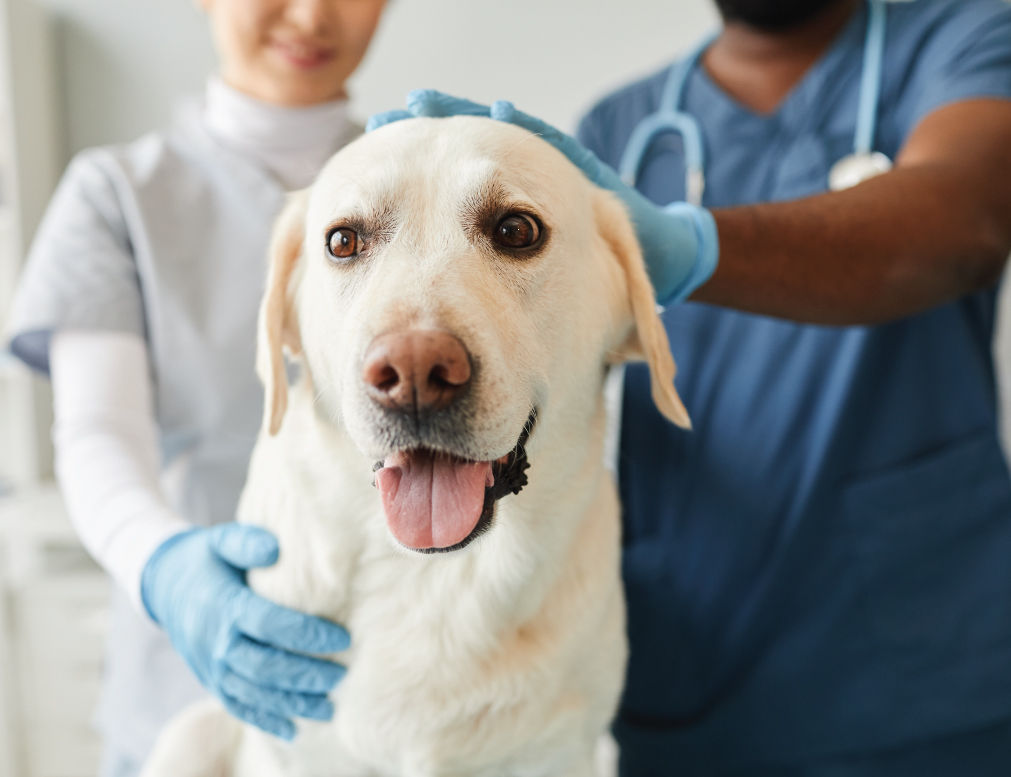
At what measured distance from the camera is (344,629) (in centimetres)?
84

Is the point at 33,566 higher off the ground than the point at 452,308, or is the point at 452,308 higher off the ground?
the point at 452,308

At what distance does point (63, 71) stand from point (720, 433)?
107 inches

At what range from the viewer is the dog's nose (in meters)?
0.61

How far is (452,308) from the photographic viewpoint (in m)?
0.66

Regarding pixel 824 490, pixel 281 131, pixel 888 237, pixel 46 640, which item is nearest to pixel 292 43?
pixel 281 131

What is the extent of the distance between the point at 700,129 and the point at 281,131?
70 cm

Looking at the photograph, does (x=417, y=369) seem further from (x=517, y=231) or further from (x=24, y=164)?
(x=24, y=164)

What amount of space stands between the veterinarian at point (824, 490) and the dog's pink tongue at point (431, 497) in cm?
63

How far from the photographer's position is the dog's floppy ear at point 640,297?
832 mm

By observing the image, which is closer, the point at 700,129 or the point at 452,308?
the point at 452,308

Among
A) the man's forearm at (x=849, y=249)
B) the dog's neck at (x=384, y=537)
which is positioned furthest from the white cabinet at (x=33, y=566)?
the man's forearm at (x=849, y=249)

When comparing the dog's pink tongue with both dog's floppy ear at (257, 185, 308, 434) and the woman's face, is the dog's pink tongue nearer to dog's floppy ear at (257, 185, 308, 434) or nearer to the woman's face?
dog's floppy ear at (257, 185, 308, 434)

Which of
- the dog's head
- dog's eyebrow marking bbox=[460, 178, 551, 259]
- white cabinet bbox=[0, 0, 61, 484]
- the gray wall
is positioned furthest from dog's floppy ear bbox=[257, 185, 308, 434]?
white cabinet bbox=[0, 0, 61, 484]

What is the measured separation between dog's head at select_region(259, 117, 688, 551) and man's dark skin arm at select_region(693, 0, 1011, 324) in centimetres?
15
